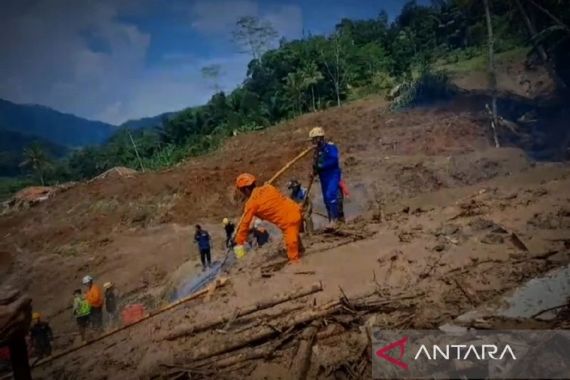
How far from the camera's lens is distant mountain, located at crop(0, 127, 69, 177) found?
59938 millimetres

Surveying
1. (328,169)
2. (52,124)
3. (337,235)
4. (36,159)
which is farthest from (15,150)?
(52,124)

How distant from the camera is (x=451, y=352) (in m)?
2.87

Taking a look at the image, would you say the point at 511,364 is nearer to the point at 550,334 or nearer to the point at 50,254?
the point at 550,334

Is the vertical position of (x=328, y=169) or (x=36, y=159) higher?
(x=36, y=159)

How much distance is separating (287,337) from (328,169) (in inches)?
113

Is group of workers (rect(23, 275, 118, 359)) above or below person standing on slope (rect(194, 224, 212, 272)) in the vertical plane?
below

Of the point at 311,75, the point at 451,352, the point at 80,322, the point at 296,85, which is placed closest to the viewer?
the point at 451,352

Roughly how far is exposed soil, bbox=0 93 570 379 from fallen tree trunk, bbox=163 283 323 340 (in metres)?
0.07

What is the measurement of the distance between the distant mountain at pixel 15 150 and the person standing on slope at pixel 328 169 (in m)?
36.8

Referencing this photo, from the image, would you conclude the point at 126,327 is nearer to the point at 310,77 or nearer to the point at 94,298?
the point at 94,298

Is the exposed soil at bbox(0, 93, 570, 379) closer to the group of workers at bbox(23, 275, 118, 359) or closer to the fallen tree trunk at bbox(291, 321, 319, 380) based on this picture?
the fallen tree trunk at bbox(291, 321, 319, 380)

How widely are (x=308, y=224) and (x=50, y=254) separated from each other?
11449 mm

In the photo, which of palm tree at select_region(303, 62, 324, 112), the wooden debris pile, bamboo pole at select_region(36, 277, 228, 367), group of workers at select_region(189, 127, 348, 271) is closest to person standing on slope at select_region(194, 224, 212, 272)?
group of workers at select_region(189, 127, 348, 271)

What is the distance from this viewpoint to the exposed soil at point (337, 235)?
12.6ft
